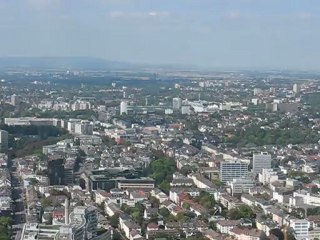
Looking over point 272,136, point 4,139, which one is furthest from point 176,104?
point 4,139

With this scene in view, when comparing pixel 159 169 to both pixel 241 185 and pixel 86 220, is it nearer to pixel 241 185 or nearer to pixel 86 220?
pixel 241 185

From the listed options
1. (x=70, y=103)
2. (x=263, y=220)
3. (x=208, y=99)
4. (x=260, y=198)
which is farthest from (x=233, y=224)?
(x=208, y=99)

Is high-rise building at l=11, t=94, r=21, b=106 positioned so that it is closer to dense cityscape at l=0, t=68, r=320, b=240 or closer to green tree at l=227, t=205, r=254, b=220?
dense cityscape at l=0, t=68, r=320, b=240

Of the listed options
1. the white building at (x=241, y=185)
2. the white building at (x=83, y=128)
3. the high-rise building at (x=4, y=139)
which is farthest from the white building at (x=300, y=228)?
the white building at (x=83, y=128)

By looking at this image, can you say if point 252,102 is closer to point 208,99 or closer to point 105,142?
point 208,99

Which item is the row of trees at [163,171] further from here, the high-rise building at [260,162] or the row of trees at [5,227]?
the row of trees at [5,227]

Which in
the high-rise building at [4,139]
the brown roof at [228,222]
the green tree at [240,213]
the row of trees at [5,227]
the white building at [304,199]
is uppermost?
the row of trees at [5,227]
